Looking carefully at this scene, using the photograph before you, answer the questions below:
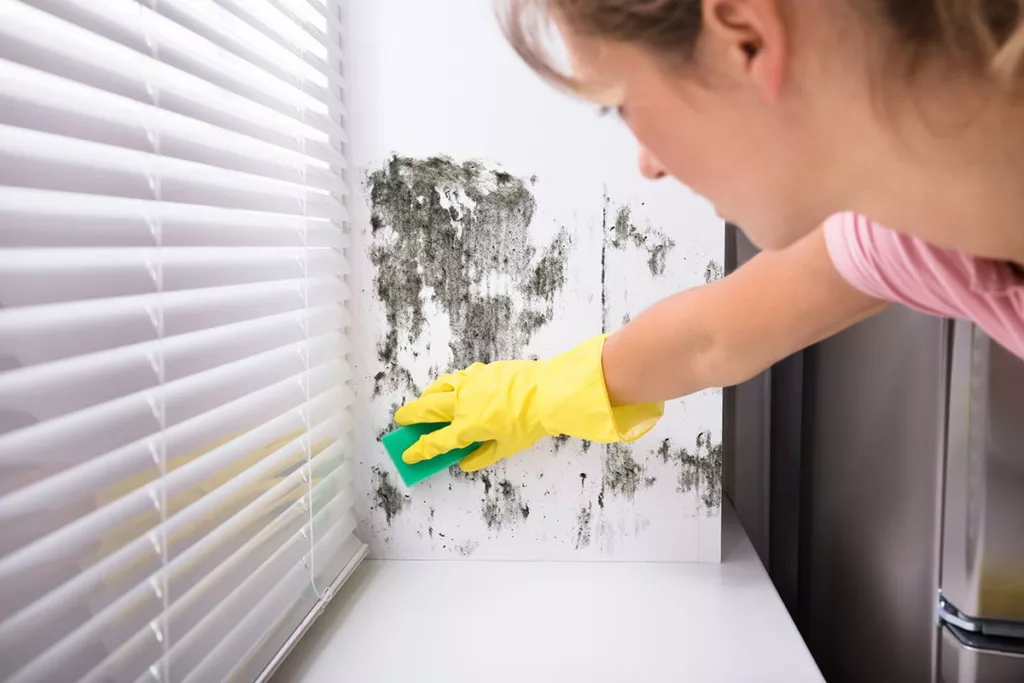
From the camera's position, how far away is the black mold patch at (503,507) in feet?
3.30

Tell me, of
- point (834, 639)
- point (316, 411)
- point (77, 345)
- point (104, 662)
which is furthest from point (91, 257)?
point (834, 639)

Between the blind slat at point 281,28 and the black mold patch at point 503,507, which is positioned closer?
the blind slat at point 281,28

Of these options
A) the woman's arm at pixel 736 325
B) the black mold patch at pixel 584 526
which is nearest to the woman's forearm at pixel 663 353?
the woman's arm at pixel 736 325

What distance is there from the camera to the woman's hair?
11.3 inches

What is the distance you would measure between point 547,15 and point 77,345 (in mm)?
369

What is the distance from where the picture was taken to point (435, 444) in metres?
0.92

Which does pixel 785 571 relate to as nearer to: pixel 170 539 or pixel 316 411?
pixel 316 411

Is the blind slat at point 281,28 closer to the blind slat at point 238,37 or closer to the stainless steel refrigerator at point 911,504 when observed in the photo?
the blind slat at point 238,37

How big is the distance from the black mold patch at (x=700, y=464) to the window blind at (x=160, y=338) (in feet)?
1.48

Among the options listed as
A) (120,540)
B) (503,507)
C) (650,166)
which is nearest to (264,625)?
(120,540)

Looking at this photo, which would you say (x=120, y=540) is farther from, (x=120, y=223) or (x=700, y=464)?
(x=700, y=464)

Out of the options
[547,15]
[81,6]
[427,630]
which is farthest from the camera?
[427,630]

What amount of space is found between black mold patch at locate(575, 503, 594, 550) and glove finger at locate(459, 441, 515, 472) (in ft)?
0.49

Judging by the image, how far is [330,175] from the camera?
948 millimetres
